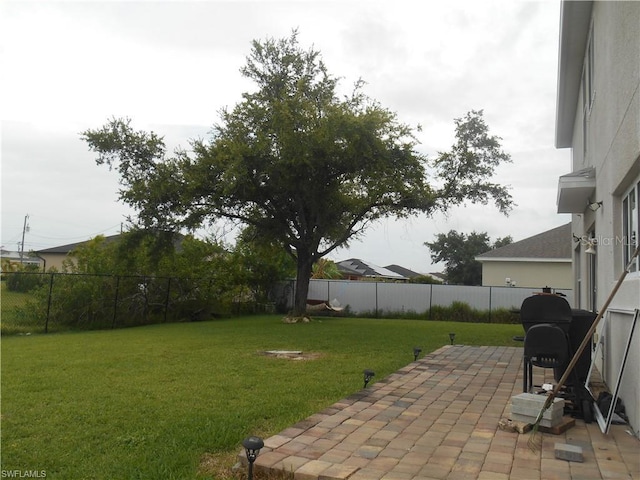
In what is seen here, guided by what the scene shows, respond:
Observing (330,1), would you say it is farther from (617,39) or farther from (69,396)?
(69,396)

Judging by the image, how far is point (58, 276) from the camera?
1566 cm

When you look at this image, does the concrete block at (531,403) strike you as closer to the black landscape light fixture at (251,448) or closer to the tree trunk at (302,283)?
the black landscape light fixture at (251,448)

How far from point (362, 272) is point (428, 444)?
4305 centimetres

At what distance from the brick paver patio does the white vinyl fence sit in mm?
17081

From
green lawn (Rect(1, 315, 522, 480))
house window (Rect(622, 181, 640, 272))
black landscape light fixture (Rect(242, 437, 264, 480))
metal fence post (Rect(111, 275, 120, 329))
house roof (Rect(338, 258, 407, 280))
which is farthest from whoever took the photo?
house roof (Rect(338, 258, 407, 280))

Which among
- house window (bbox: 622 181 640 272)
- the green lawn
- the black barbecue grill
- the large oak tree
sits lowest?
the green lawn

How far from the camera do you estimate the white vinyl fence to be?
22.6 meters

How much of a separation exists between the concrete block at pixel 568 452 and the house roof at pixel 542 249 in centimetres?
2417

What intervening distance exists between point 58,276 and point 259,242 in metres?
7.45

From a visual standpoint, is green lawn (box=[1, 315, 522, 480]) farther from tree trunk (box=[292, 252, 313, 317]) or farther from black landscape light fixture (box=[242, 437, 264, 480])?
tree trunk (box=[292, 252, 313, 317])

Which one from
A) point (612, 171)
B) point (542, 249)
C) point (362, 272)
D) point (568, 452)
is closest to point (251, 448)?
point (568, 452)

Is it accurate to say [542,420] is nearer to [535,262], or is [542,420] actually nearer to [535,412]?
[535,412]

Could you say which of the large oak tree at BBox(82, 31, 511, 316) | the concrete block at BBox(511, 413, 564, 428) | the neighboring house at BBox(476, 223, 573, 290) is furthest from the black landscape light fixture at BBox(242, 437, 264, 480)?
the neighboring house at BBox(476, 223, 573, 290)

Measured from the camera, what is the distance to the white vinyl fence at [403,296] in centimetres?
2258
